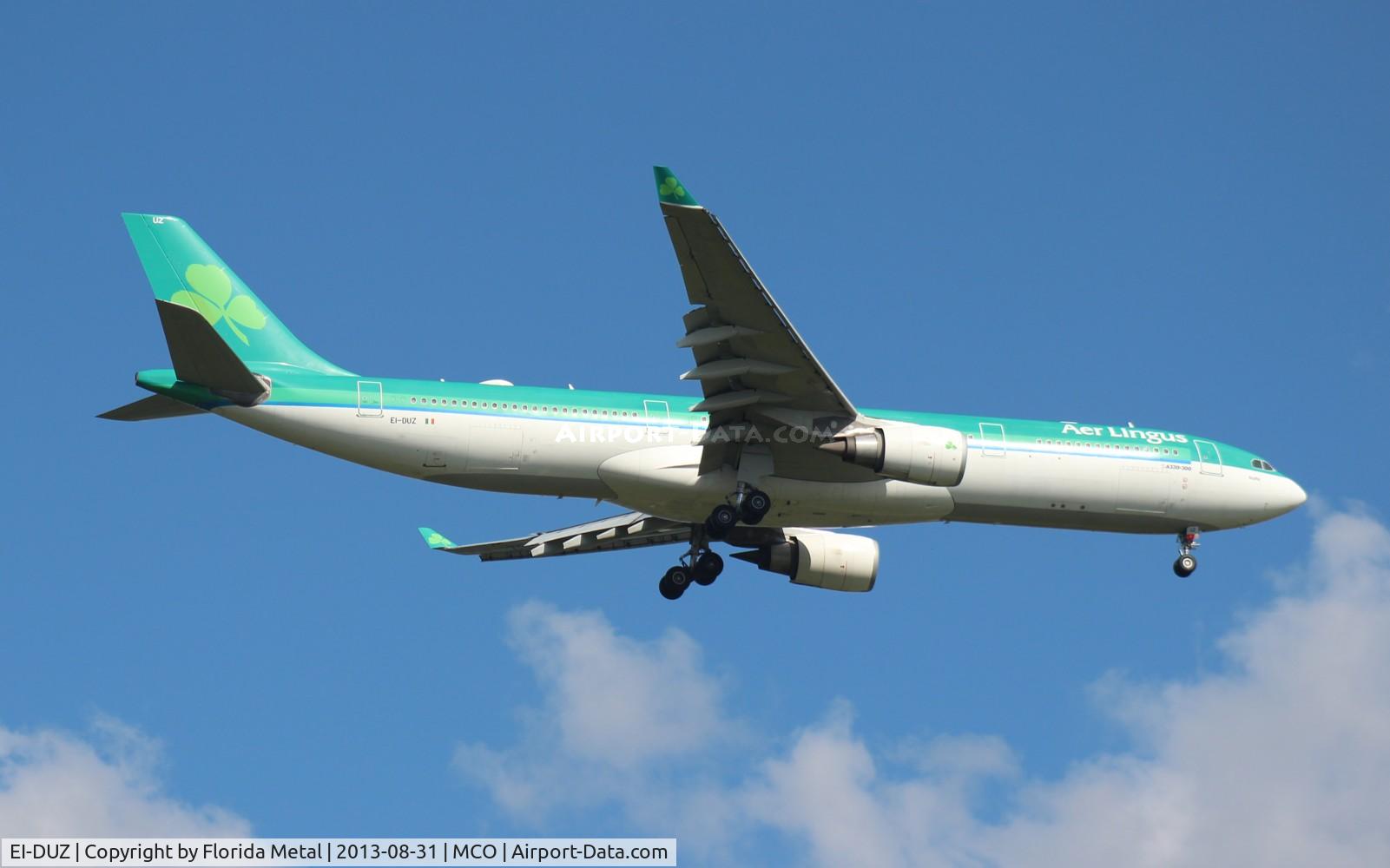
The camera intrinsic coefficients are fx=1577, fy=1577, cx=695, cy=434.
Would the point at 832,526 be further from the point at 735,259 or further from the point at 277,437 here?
the point at 277,437

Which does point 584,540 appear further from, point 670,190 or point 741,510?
point 670,190

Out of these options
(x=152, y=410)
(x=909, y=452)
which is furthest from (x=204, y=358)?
(x=909, y=452)

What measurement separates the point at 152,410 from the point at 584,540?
10.0 m

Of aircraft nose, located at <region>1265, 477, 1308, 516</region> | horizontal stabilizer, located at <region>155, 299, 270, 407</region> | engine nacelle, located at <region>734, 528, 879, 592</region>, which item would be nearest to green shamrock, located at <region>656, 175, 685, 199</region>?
horizontal stabilizer, located at <region>155, 299, 270, 407</region>

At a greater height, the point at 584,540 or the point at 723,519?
the point at 584,540

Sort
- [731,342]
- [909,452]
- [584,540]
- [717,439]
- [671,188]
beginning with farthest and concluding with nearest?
[584,540]
[717,439]
[909,452]
[731,342]
[671,188]

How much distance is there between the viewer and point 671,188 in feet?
77.9

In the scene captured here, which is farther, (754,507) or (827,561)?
(827,561)

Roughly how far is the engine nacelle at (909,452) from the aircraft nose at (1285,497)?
28.1ft

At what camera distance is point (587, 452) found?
2908cm

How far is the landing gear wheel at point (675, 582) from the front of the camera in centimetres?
3225

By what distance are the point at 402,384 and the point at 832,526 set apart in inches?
344

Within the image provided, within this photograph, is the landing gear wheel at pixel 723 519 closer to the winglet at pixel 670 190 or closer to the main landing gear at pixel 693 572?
the main landing gear at pixel 693 572

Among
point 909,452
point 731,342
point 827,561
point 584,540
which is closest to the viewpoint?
point 731,342
